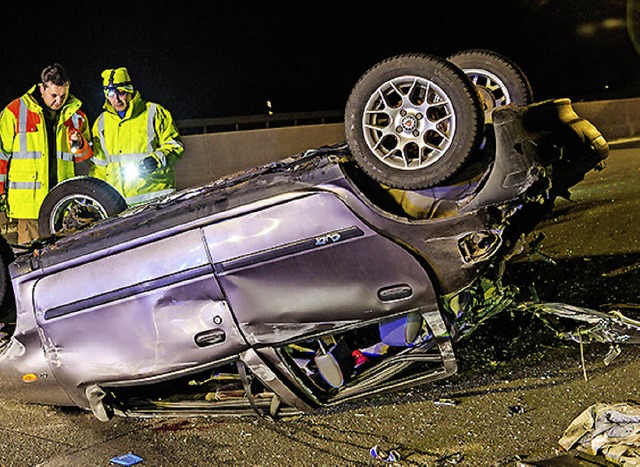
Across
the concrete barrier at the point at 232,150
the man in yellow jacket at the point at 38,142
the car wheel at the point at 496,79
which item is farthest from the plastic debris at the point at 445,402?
the concrete barrier at the point at 232,150

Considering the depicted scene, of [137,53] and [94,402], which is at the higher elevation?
[137,53]

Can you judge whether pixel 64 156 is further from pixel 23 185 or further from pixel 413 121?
pixel 413 121

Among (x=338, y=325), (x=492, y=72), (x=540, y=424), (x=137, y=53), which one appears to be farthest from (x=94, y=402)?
(x=137, y=53)

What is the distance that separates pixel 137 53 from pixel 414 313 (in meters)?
32.0

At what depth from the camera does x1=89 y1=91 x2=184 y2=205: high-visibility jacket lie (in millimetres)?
5316

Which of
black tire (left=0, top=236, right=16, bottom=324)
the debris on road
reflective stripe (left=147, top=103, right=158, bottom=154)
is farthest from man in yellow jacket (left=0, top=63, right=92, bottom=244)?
the debris on road

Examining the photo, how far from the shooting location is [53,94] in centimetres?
541

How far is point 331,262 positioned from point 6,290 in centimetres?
206

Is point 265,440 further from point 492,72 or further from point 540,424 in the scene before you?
point 492,72

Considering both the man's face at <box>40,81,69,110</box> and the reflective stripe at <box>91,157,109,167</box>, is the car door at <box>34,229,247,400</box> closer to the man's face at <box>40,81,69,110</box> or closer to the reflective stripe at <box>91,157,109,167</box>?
the reflective stripe at <box>91,157,109,167</box>

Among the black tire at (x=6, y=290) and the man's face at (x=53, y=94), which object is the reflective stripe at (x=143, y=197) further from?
the black tire at (x=6, y=290)

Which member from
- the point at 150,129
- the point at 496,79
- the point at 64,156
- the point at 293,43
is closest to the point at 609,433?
the point at 496,79

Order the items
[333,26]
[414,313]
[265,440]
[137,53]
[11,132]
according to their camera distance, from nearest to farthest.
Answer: [414,313] → [265,440] → [11,132] → [137,53] → [333,26]

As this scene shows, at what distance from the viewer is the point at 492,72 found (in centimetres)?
352
